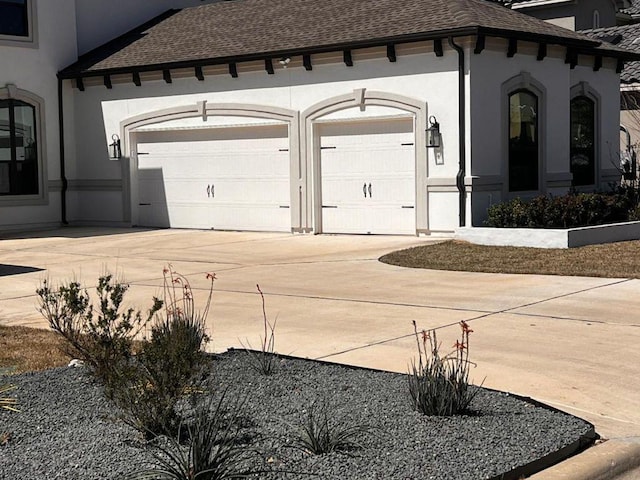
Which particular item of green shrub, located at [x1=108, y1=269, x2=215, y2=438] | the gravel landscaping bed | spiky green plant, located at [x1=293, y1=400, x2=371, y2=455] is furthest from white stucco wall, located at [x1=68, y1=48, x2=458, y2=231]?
spiky green plant, located at [x1=293, y1=400, x2=371, y2=455]

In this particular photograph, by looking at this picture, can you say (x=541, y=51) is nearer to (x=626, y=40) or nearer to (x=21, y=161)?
(x=626, y=40)

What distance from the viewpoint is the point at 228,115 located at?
75.1 feet

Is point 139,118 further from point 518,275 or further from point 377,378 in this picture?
point 377,378

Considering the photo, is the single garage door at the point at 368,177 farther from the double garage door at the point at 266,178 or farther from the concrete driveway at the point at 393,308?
the concrete driveway at the point at 393,308

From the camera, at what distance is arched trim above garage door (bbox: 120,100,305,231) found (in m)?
21.8

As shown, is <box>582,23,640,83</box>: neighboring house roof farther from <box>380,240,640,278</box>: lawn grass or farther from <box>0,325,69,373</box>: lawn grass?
<box>0,325,69,373</box>: lawn grass

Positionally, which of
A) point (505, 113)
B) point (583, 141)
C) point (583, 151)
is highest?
point (505, 113)

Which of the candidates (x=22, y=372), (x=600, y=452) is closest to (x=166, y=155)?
(x=22, y=372)

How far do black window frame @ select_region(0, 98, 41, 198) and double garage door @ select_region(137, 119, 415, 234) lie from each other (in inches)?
107

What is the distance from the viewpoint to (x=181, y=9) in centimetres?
2978

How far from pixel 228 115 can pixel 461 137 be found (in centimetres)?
605

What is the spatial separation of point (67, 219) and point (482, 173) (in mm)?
11620

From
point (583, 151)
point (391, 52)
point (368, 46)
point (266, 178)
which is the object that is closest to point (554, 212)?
point (391, 52)

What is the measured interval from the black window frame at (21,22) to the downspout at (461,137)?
37.9ft
